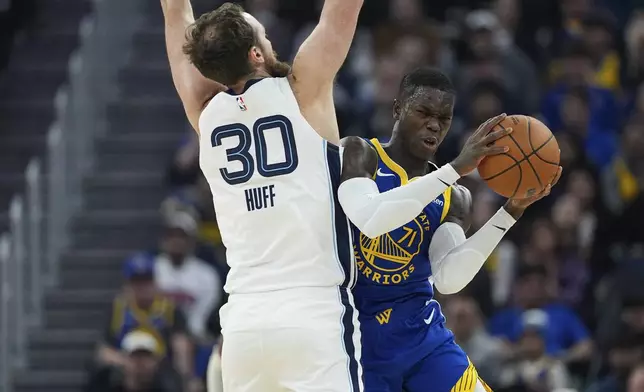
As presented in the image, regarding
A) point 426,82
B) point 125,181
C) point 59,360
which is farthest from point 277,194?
point 125,181

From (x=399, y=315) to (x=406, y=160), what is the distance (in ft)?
2.29

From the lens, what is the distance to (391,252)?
6480mm

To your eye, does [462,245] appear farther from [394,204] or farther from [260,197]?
[260,197]

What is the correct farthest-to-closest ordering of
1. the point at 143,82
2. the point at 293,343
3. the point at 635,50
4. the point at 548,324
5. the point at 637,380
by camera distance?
the point at 143,82 < the point at 635,50 < the point at 548,324 < the point at 637,380 < the point at 293,343

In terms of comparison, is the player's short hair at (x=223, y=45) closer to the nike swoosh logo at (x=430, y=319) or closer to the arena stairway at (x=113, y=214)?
the nike swoosh logo at (x=430, y=319)

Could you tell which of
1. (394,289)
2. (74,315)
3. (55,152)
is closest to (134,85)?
(55,152)

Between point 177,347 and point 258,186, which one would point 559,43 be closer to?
point 177,347

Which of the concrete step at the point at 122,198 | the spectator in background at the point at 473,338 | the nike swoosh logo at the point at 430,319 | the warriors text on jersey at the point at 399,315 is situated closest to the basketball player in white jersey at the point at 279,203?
the warriors text on jersey at the point at 399,315

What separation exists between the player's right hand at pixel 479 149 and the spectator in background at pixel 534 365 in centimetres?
479

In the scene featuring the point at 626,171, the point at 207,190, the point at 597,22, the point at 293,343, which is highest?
the point at 597,22

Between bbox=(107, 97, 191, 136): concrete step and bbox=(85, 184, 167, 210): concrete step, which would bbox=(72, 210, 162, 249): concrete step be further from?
bbox=(107, 97, 191, 136): concrete step

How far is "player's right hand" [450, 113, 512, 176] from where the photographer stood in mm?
5992

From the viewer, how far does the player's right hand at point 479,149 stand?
599 centimetres

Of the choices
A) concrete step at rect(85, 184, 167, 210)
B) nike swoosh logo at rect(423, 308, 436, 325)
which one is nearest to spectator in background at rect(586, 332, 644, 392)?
nike swoosh logo at rect(423, 308, 436, 325)
